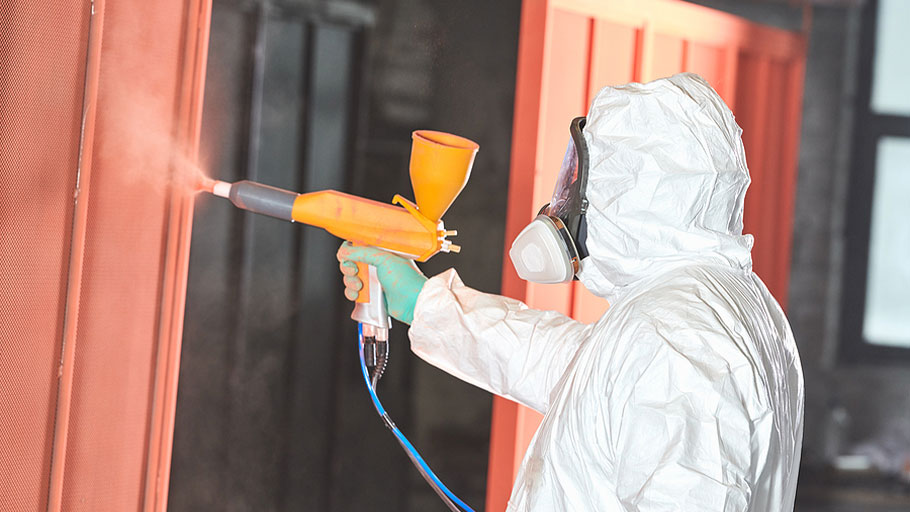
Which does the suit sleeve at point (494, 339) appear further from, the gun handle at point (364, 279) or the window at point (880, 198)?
the window at point (880, 198)

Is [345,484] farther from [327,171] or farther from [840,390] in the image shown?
[840,390]

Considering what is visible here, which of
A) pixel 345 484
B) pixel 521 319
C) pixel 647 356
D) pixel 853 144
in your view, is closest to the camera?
pixel 647 356

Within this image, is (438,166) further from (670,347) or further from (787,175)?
(787,175)

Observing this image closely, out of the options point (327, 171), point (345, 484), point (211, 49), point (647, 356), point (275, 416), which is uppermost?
point (211, 49)

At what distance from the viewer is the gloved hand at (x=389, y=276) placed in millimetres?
1438

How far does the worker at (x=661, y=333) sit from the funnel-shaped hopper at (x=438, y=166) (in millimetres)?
194

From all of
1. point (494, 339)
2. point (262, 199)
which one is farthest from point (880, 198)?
point (262, 199)

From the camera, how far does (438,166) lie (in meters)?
1.37

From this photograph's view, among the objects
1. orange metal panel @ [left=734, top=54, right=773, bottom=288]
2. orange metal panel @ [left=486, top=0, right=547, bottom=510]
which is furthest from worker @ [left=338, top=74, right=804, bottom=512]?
orange metal panel @ [left=734, top=54, right=773, bottom=288]

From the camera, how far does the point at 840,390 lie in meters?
2.87

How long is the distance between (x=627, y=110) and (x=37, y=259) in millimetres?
860

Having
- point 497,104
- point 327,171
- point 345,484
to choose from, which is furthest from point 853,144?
point 345,484

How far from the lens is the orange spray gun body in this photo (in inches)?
52.9

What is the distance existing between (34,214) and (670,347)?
0.85 metres
